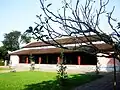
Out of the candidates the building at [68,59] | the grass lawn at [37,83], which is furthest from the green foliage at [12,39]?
the grass lawn at [37,83]

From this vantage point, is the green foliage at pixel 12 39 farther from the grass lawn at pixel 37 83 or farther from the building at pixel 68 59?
the grass lawn at pixel 37 83

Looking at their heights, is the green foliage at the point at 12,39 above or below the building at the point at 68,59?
above

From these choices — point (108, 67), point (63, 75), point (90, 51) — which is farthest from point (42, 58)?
point (90, 51)

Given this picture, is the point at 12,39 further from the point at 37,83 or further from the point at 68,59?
the point at 37,83

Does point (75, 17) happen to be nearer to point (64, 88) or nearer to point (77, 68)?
point (64, 88)

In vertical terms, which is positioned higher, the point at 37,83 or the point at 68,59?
the point at 68,59

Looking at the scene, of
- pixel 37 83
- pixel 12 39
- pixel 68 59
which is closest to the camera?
pixel 37 83

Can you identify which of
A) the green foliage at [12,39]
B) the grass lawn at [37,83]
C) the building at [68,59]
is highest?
the green foliage at [12,39]

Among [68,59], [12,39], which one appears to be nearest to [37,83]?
[68,59]

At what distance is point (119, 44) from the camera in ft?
13.5

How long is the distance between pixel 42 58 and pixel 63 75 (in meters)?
28.0

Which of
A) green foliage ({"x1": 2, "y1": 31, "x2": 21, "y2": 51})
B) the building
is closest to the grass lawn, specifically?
the building

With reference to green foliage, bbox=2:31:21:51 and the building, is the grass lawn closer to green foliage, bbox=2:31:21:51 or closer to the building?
the building

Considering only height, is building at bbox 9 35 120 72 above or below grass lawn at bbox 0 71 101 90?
above
